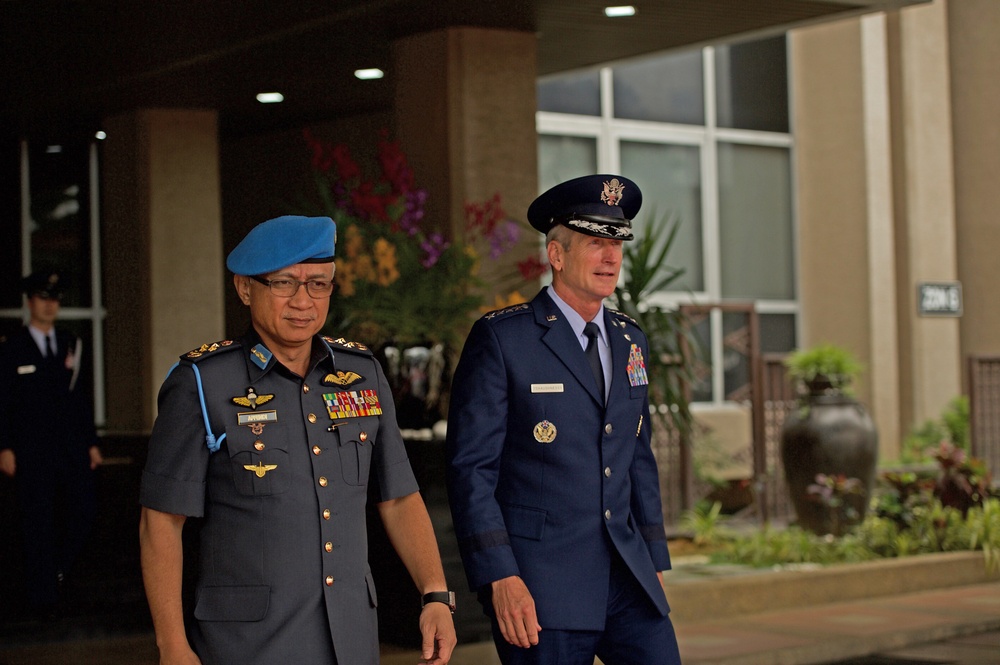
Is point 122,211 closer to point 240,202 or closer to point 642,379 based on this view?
point 240,202

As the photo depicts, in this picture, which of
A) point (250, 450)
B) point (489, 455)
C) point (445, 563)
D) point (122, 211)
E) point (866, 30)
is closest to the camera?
point (250, 450)

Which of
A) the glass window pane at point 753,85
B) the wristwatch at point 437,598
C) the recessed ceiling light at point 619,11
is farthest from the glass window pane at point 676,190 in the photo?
the wristwatch at point 437,598

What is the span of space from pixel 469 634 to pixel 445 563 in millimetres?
433

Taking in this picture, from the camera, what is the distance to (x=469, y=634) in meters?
7.16

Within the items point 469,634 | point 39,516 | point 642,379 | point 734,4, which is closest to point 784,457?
point 734,4

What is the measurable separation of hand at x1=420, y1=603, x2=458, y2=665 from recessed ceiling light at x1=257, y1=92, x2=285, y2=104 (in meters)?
8.93

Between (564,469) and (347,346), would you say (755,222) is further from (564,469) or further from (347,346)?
(347,346)

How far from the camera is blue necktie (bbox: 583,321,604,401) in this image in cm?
404

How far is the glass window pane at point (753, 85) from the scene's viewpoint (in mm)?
15938

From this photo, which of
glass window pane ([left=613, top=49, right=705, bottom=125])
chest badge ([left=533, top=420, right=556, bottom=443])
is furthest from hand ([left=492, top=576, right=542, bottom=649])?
glass window pane ([left=613, top=49, right=705, bottom=125])

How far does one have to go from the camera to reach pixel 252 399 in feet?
9.94

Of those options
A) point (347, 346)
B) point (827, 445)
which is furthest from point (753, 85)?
point (347, 346)

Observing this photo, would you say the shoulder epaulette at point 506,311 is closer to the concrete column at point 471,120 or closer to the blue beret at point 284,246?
the blue beret at point 284,246

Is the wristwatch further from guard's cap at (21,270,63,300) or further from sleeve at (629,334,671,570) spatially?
guard's cap at (21,270,63,300)
